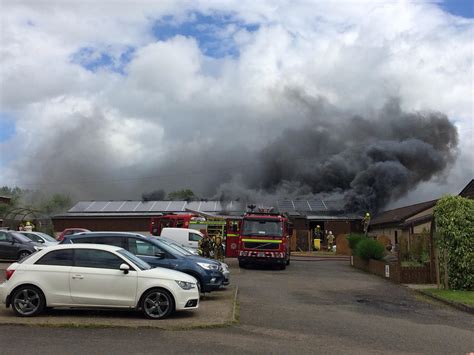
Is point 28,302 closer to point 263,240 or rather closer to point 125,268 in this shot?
point 125,268

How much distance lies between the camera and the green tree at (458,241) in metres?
15.8

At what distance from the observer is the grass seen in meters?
13.5

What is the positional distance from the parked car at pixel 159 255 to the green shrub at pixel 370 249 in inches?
479

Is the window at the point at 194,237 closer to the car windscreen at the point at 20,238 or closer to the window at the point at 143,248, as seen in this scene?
the car windscreen at the point at 20,238

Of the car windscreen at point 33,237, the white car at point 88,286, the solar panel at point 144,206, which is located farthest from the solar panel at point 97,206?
the white car at point 88,286

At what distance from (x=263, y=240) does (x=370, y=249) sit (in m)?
4.76

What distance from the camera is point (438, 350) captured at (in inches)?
319

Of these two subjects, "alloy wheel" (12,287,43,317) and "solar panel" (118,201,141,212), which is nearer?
"alloy wheel" (12,287,43,317)

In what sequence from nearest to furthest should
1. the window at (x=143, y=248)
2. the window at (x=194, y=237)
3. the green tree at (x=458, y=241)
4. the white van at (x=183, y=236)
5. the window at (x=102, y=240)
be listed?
the window at (x=143, y=248)
the window at (x=102, y=240)
the green tree at (x=458, y=241)
the white van at (x=183, y=236)
the window at (x=194, y=237)

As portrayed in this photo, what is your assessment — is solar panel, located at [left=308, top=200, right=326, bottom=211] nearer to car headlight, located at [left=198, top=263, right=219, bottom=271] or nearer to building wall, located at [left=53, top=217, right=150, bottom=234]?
building wall, located at [left=53, top=217, right=150, bottom=234]

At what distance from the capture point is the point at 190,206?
54.8m

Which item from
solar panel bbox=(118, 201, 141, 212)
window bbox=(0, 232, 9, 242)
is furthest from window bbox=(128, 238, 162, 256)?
solar panel bbox=(118, 201, 141, 212)

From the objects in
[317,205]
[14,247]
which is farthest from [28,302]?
[317,205]

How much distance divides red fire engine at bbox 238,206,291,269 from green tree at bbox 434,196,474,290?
28.9ft
